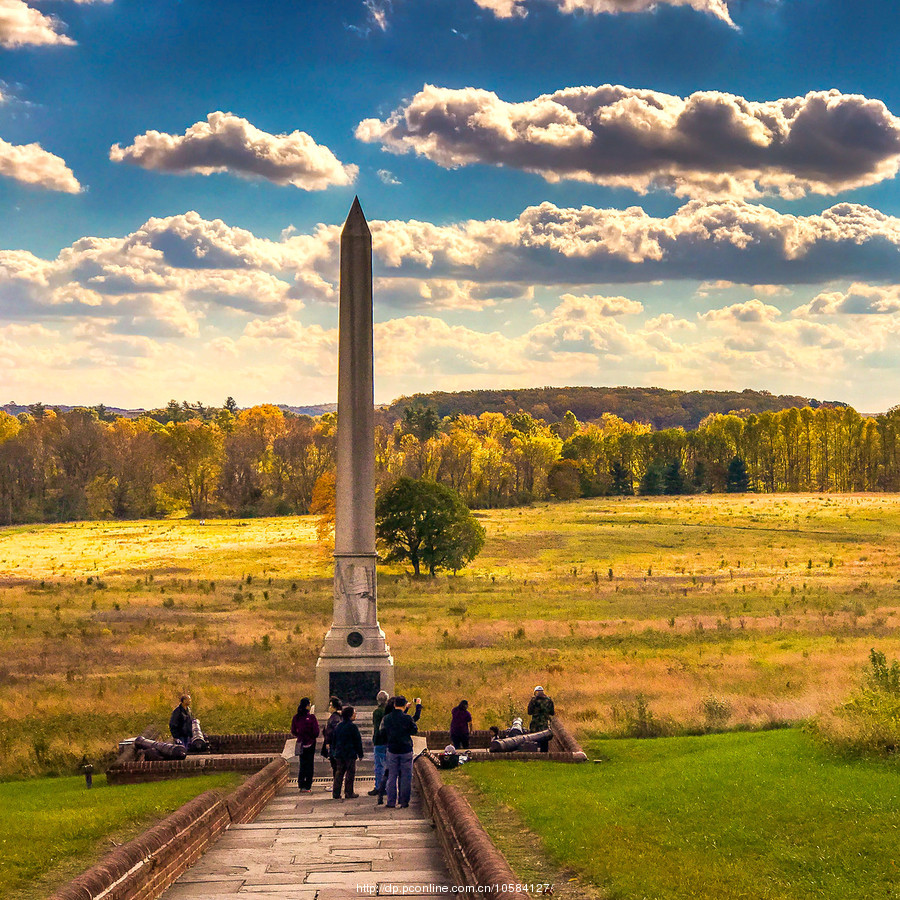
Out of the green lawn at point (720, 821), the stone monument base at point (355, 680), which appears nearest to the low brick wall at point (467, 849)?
the green lawn at point (720, 821)

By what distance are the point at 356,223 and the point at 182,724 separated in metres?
9.98

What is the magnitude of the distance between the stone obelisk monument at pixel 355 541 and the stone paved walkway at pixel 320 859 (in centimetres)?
621

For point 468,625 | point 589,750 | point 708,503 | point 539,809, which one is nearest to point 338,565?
point 589,750

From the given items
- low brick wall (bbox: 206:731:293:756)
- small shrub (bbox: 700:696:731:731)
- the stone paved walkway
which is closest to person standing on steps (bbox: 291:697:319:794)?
the stone paved walkway

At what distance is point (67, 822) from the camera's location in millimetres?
10586

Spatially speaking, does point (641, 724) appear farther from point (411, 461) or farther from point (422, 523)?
point (411, 461)

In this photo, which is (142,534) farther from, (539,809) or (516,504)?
(539,809)

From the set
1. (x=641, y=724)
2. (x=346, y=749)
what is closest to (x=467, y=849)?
(x=346, y=749)

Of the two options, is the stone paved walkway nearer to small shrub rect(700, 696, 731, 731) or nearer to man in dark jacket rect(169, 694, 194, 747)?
man in dark jacket rect(169, 694, 194, 747)

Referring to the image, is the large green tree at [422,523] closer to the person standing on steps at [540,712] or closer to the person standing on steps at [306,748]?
the person standing on steps at [540,712]

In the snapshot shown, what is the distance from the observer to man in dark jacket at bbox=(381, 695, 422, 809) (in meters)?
12.9

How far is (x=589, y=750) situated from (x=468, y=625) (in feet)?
59.8

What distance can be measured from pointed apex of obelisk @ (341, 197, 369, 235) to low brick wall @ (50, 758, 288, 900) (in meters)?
11.6

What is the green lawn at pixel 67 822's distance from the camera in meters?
8.88
